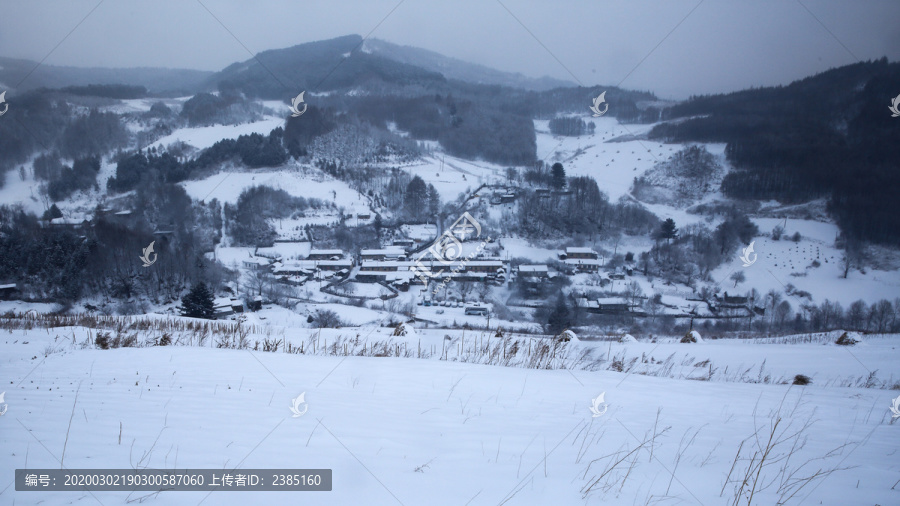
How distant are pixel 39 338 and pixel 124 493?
602cm

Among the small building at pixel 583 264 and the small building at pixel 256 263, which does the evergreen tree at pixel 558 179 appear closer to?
the small building at pixel 583 264

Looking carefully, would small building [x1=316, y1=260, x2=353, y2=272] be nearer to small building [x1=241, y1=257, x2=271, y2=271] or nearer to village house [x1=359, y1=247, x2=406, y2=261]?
village house [x1=359, y1=247, x2=406, y2=261]

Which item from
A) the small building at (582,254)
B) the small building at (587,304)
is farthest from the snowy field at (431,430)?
the small building at (582,254)

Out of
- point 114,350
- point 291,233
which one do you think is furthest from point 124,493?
point 291,233

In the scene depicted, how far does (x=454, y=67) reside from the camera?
9150 centimetres

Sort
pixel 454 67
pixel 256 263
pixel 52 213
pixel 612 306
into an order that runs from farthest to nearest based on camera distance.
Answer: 1. pixel 454 67
2. pixel 52 213
3. pixel 256 263
4. pixel 612 306

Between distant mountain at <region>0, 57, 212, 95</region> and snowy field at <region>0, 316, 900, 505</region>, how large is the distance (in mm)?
34461

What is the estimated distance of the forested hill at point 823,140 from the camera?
1056 inches

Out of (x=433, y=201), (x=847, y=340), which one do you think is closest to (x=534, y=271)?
(x=433, y=201)

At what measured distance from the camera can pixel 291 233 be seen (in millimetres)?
30438

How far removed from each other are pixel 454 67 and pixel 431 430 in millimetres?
100603

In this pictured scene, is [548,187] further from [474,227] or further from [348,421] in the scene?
[348,421]

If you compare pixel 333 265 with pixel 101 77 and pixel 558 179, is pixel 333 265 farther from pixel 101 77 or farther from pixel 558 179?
pixel 101 77

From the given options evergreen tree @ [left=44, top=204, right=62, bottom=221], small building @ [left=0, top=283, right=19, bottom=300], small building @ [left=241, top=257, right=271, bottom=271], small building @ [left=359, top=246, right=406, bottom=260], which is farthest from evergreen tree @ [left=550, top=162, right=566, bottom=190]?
evergreen tree @ [left=44, top=204, right=62, bottom=221]
